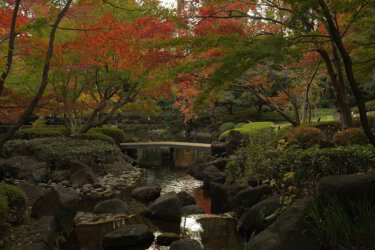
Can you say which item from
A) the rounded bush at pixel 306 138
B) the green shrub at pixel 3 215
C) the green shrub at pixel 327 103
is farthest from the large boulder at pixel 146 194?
the green shrub at pixel 327 103

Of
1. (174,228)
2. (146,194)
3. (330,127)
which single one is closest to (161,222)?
(174,228)

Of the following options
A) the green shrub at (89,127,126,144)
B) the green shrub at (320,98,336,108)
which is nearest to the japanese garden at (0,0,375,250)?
the green shrub at (89,127,126,144)

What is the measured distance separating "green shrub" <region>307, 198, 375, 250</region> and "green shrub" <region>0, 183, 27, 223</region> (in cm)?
544

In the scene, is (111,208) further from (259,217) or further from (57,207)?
(259,217)

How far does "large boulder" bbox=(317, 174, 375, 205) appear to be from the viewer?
5168mm

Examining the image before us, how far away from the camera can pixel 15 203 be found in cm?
640

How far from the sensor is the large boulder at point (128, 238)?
24.5 ft

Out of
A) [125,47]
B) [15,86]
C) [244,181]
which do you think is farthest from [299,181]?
[15,86]

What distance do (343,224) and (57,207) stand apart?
5.89 metres

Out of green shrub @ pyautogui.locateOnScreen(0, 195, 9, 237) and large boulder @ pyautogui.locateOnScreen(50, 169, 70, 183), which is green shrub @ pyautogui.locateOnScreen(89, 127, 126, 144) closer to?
large boulder @ pyautogui.locateOnScreen(50, 169, 70, 183)

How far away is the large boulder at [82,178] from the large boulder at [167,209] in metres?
4.31

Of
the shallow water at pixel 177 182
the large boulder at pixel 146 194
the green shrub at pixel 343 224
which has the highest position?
the green shrub at pixel 343 224

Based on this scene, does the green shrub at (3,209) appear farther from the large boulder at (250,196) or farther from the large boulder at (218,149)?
the large boulder at (218,149)

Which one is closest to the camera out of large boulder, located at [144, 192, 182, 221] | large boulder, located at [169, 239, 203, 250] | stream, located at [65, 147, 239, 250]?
large boulder, located at [169, 239, 203, 250]
